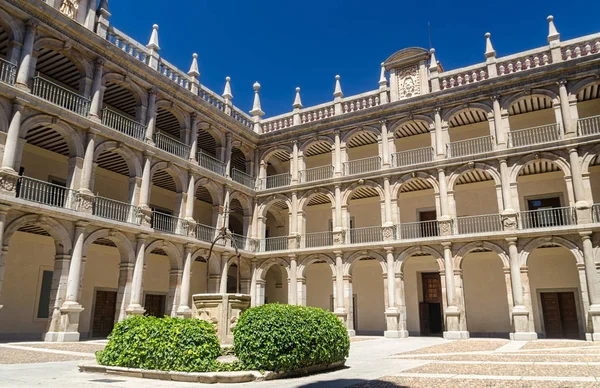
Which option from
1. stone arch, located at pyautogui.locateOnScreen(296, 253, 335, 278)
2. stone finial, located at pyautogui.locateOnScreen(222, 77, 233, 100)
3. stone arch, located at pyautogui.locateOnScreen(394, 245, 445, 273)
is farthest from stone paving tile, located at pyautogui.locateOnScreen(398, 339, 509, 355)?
stone finial, located at pyautogui.locateOnScreen(222, 77, 233, 100)

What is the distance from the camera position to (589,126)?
697 inches

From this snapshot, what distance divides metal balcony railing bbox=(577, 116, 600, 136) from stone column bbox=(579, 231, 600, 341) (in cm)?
419

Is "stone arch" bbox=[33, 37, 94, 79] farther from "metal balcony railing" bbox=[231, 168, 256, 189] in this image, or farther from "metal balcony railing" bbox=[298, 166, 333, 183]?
"metal balcony railing" bbox=[298, 166, 333, 183]

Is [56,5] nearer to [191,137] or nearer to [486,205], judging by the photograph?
[191,137]

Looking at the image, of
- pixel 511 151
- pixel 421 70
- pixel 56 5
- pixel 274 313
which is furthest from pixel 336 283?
pixel 56 5

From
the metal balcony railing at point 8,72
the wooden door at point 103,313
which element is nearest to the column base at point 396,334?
the wooden door at point 103,313

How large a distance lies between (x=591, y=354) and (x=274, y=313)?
330 inches

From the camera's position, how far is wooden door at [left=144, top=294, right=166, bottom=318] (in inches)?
843

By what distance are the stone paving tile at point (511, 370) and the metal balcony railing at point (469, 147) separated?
1274cm

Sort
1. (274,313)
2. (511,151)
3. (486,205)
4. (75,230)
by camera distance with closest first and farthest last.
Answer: (274,313) < (75,230) < (511,151) < (486,205)

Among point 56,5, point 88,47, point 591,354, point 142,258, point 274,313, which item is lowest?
point 591,354

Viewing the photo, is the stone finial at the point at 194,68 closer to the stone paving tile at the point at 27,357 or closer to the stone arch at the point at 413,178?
the stone arch at the point at 413,178

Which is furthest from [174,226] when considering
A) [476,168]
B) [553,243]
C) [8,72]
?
[553,243]

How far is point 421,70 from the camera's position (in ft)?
68.7
